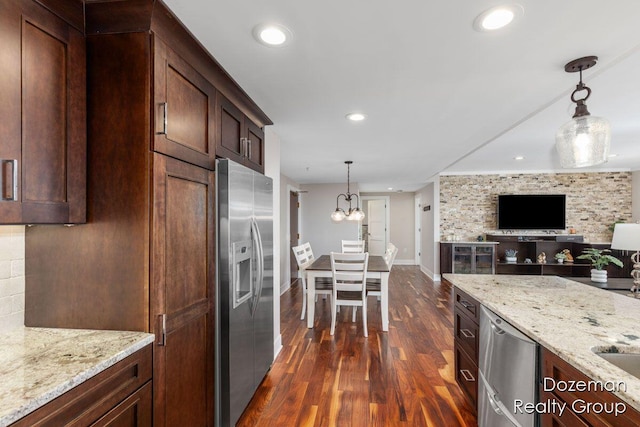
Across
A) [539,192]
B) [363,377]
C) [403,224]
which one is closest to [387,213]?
[403,224]

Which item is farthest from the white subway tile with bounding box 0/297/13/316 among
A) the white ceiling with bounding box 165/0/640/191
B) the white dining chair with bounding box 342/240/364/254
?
the white dining chair with bounding box 342/240/364/254

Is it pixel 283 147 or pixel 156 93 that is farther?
pixel 283 147

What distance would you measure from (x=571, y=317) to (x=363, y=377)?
5.49 ft

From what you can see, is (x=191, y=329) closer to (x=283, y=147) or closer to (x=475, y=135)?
(x=283, y=147)

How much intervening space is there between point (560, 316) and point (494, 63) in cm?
141

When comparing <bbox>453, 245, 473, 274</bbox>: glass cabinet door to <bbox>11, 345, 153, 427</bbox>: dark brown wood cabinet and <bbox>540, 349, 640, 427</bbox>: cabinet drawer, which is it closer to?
<bbox>540, 349, 640, 427</bbox>: cabinet drawer

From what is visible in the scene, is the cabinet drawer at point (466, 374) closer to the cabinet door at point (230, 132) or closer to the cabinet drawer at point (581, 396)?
Result: the cabinet drawer at point (581, 396)

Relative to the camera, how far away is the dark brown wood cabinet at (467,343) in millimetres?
2027

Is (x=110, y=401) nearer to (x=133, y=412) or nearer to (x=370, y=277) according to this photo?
(x=133, y=412)

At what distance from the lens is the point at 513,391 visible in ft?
4.85

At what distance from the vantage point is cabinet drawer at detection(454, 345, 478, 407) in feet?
6.67

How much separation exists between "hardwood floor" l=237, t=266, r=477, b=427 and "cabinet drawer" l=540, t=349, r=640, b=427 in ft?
3.52

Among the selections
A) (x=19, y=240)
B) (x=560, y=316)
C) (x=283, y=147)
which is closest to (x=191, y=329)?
(x=19, y=240)

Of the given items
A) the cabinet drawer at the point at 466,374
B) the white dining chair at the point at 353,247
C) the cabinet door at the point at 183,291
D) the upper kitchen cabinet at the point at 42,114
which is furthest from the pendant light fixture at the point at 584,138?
the white dining chair at the point at 353,247
